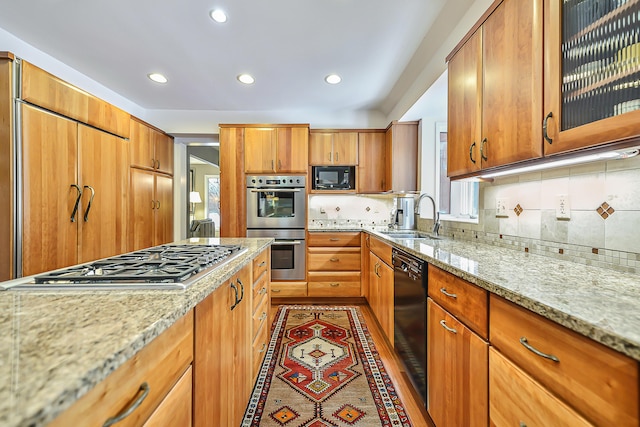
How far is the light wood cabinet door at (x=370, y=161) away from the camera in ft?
11.4

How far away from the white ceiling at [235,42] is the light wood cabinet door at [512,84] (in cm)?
63

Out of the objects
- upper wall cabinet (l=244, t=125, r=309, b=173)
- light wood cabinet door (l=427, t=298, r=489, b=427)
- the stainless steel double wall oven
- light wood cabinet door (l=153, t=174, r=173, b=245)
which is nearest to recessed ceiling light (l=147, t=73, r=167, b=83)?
→ upper wall cabinet (l=244, t=125, r=309, b=173)

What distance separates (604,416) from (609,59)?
101 cm

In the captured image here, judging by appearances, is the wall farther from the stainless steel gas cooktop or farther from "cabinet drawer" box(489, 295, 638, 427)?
the stainless steel gas cooktop

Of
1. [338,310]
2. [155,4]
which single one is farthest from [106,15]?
[338,310]

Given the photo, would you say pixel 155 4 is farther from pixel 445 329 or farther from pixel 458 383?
pixel 458 383

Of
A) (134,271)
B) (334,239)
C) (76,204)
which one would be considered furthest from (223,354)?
(334,239)

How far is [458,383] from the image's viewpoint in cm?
108

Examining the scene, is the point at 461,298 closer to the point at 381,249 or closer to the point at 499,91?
the point at 499,91

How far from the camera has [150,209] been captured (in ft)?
10.2

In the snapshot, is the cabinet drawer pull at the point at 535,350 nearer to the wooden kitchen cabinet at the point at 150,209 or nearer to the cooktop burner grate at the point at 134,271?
the cooktop burner grate at the point at 134,271

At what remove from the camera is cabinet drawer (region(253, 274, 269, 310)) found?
1639 millimetres

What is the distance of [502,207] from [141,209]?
11.2ft

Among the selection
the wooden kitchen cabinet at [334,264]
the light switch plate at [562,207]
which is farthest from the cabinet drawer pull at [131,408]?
the wooden kitchen cabinet at [334,264]
